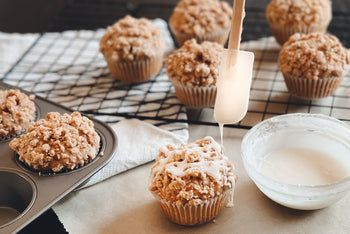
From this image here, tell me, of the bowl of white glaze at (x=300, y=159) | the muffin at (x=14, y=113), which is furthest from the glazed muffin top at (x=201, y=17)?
the muffin at (x=14, y=113)

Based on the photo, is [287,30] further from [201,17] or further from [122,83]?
[122,83]

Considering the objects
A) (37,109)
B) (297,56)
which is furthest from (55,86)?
(297,56)

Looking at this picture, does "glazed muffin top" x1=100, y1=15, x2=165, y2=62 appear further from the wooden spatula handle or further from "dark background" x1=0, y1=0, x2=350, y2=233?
the wooden spatula handle

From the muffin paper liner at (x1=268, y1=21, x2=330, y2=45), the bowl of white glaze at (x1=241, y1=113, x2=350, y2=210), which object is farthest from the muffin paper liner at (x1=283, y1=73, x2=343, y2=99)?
the muffin paper liner at (x1=268, y1=21, x2=330, y2=45)

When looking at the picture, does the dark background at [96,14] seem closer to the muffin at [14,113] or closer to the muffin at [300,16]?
the muffin at [300,16]

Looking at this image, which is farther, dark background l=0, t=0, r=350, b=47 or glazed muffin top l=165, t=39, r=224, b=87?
dark background l=0, t=0, r=350, b=47

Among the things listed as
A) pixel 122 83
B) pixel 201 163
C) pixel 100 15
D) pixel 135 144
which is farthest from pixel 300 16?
pixel 100 15

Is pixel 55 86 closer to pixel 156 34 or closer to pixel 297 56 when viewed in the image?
pixel 156 34
